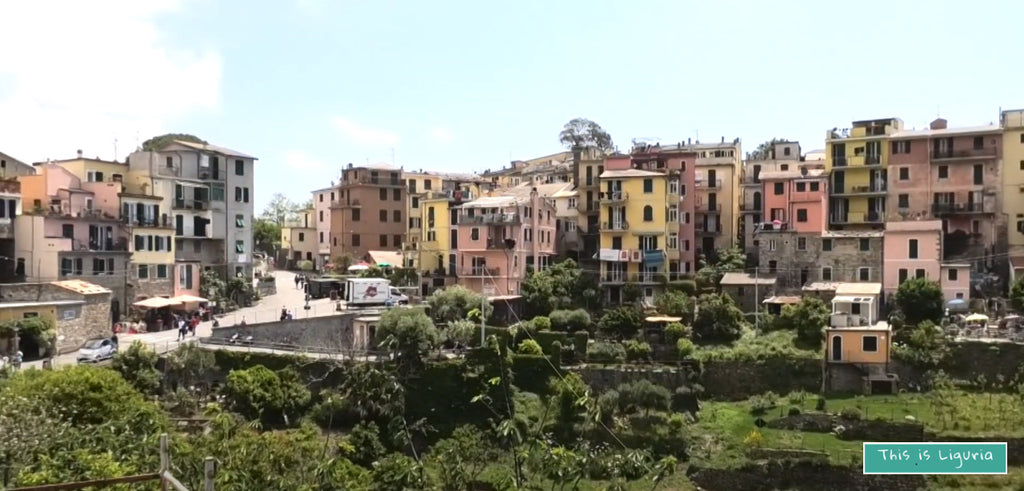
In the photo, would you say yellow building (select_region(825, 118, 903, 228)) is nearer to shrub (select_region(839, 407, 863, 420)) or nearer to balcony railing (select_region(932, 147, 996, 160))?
balcony railing (select_region(932, 147, 996, 160))

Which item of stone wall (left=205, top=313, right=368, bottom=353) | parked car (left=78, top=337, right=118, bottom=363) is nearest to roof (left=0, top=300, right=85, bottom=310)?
parked car (left=78, top=337, right=118, bottom=363)

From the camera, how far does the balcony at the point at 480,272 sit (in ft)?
169

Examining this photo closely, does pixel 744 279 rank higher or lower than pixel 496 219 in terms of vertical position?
lower

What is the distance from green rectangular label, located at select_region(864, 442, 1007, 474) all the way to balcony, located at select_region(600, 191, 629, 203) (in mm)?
24714

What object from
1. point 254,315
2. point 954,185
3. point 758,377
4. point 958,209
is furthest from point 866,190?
point 254,315

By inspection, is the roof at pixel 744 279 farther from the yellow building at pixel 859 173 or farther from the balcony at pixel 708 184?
the balcony at pixel 708 184

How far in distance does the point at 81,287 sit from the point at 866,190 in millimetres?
44103

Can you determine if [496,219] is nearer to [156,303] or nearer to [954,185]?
[156,303]

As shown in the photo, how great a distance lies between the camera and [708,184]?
58.7 m

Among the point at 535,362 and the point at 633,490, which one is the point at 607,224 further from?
the point at 633,490

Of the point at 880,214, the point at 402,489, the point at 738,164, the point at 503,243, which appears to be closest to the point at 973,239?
the point at 880,214

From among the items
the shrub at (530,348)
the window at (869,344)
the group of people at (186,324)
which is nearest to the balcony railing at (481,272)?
the shrub at (530,348)

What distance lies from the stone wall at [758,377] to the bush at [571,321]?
685cm

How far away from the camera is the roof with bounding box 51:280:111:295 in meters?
39.5
